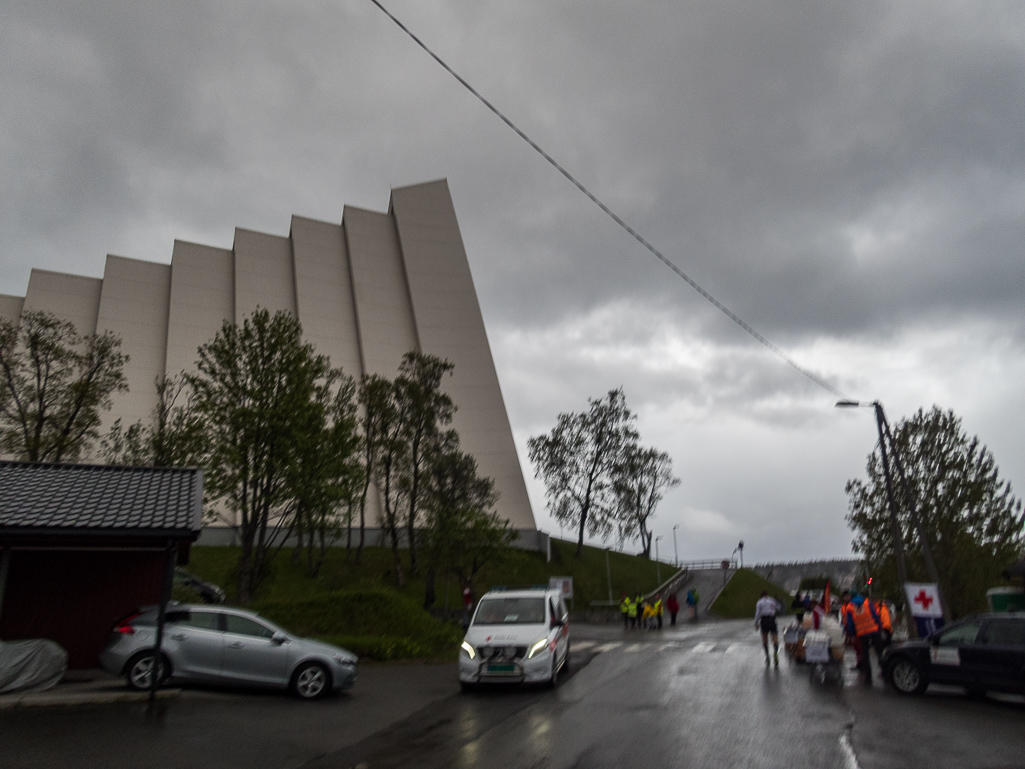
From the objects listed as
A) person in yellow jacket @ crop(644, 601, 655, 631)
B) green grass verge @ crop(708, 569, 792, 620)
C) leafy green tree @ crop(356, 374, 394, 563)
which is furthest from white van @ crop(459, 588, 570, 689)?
green grass verge @ crop(708, 569, 792, 620)

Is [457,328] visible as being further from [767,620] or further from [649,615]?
[767,620]

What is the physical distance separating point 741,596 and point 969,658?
126 ft

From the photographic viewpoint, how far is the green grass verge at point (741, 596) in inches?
1726

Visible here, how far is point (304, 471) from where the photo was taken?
825 inches

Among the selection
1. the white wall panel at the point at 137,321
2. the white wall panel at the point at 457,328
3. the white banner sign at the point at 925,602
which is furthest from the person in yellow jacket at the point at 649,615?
the white wall panel at the point at 137,321

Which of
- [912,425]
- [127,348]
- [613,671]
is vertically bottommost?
[613,671]

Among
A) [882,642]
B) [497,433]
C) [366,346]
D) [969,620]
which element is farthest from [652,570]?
[969,620]

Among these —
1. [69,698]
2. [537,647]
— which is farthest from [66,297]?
[537,647]

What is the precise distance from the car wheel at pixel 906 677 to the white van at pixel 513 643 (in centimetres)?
579

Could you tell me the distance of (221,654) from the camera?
1124 centimetres

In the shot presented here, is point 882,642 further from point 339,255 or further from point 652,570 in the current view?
point 339,255

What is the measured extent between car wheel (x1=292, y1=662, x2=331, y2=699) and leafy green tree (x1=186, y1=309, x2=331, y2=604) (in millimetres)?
9635

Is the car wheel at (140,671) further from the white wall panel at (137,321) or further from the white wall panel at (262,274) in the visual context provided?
the white wall panel at (262,274)

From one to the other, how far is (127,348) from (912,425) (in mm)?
47041
